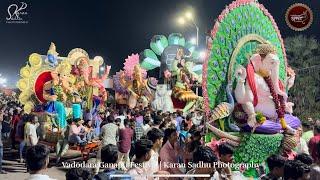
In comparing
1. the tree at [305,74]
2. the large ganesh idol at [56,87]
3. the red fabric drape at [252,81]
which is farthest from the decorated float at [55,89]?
the tree at [305,74]

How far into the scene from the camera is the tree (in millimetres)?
23453

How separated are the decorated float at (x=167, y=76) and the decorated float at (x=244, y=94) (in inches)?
279

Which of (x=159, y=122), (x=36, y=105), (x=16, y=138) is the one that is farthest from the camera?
(x=36, y=105)

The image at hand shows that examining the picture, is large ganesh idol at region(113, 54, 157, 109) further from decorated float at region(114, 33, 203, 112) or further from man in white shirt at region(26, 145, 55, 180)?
man in white shirt at region(26, 145, 55, 180)

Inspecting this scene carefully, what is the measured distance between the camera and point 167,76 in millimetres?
21234

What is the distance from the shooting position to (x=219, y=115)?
7.64 meters

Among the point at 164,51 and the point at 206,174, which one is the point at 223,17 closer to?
the point at 206,174

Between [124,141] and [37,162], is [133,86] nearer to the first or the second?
[124,141]

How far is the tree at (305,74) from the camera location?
76.9ft

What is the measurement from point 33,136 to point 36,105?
14.4 feet

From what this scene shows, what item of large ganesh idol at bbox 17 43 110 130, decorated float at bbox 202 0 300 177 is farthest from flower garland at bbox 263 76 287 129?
large ganesh idol at bbox 17 43 110 130

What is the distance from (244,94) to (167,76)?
13514 mm

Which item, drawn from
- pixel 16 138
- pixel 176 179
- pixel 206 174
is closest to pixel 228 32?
pixel 176 179

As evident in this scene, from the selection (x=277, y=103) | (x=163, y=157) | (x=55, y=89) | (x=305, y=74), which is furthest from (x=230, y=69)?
(x=305, y=74)
